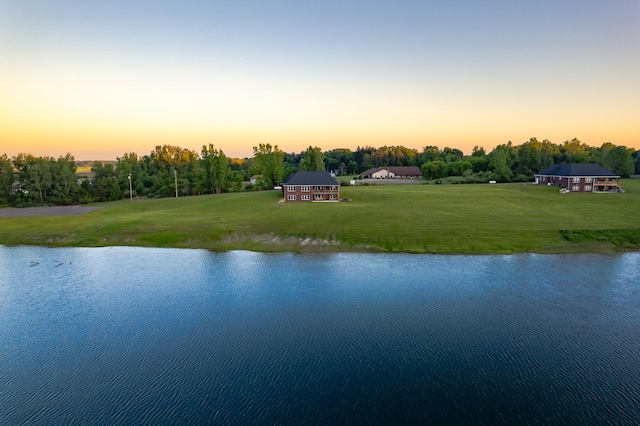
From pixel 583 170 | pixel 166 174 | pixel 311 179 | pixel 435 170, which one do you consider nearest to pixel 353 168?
pixel 435 170

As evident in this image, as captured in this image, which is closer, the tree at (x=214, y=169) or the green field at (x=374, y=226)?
the green field at (x=374, y=226)

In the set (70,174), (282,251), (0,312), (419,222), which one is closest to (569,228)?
(419,222)

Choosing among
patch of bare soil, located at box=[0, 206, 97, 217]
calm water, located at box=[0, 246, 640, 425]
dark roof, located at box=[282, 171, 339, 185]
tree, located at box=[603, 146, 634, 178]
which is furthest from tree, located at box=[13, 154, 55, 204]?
tree, located at box=[603, 146, 634, 178]

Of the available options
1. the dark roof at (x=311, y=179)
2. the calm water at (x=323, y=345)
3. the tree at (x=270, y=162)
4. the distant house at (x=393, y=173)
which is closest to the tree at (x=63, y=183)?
the tree at (x=270, y=162)

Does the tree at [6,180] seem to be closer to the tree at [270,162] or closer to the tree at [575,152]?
the tree at [270,162]

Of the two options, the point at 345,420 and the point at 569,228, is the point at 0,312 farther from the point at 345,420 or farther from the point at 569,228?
the point at 569,228

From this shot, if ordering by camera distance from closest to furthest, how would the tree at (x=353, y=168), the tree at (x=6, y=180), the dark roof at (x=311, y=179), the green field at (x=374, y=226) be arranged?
the green field at (x=374, y=226)
the dark roof at (x=311, y=179)
the tree at (x=6, y=180)
the tree at (x=353, y=168)
